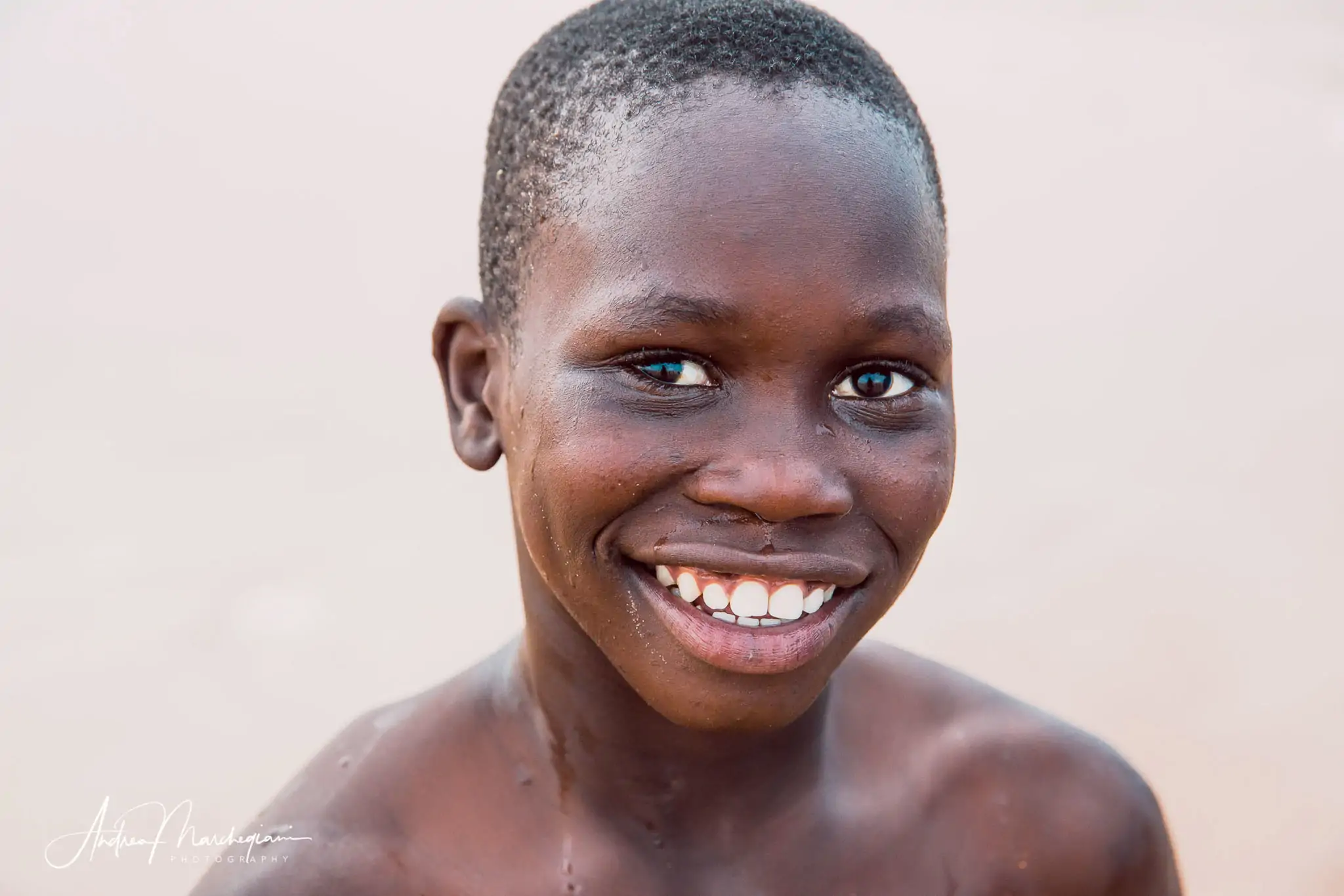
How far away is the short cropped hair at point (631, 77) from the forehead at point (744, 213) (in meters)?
0.03

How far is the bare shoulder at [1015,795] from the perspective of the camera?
1804mm

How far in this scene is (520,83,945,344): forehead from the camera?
1.28m

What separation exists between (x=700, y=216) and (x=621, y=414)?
0.71ft

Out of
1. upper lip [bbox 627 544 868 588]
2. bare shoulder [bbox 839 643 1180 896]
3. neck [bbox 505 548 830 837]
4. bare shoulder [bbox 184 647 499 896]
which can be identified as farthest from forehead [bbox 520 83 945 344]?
bare shoulder [bbox 839 643 1180 896]

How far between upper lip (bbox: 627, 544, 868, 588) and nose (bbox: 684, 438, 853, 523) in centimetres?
4

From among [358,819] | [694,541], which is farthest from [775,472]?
[358,819]

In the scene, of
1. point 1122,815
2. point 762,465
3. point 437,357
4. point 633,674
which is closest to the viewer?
point 762,465

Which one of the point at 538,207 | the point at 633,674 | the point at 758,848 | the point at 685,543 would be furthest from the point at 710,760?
the point at 538,207

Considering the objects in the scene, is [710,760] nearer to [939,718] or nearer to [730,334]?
[939,718]

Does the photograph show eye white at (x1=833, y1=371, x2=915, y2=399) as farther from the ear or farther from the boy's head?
the ear

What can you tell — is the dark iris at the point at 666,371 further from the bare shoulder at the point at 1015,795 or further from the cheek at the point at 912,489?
the bare shoulder at the point at 1015,795

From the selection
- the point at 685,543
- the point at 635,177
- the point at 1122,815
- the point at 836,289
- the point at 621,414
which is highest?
the point at 635,177

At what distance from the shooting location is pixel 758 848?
67.3 inches

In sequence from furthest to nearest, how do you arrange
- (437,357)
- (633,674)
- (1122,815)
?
1. (1122,815)
2. (437,357)
3. (633,674)
